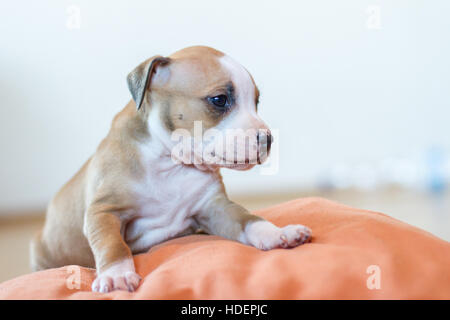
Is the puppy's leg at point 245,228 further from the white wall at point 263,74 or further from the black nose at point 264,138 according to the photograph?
the white wall at point 263,74

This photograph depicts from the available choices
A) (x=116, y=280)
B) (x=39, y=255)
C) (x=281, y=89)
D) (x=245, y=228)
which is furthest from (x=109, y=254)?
(x=281, y=89)

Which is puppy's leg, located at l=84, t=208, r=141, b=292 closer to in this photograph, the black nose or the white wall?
the black nose

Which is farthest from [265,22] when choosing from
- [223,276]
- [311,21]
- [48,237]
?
[223,276]

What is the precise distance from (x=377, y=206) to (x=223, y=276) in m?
3.88

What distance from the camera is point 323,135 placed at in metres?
6.08

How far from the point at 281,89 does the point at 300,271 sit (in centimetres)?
471

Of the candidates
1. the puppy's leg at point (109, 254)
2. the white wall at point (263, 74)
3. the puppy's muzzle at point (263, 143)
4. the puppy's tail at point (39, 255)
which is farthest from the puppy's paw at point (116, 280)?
the white wall at point (263, 74)

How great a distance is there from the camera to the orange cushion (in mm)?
1250

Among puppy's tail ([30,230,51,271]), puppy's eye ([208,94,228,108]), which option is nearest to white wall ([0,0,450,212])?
puppy's tail ([30,230,51,271])

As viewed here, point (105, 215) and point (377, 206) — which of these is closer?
point (105, 215)

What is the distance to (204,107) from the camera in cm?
175

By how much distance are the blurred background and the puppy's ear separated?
2.86 meters

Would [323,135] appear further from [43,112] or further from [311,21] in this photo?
[43,112]

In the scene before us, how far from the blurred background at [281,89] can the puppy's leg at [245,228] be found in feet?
8.86
